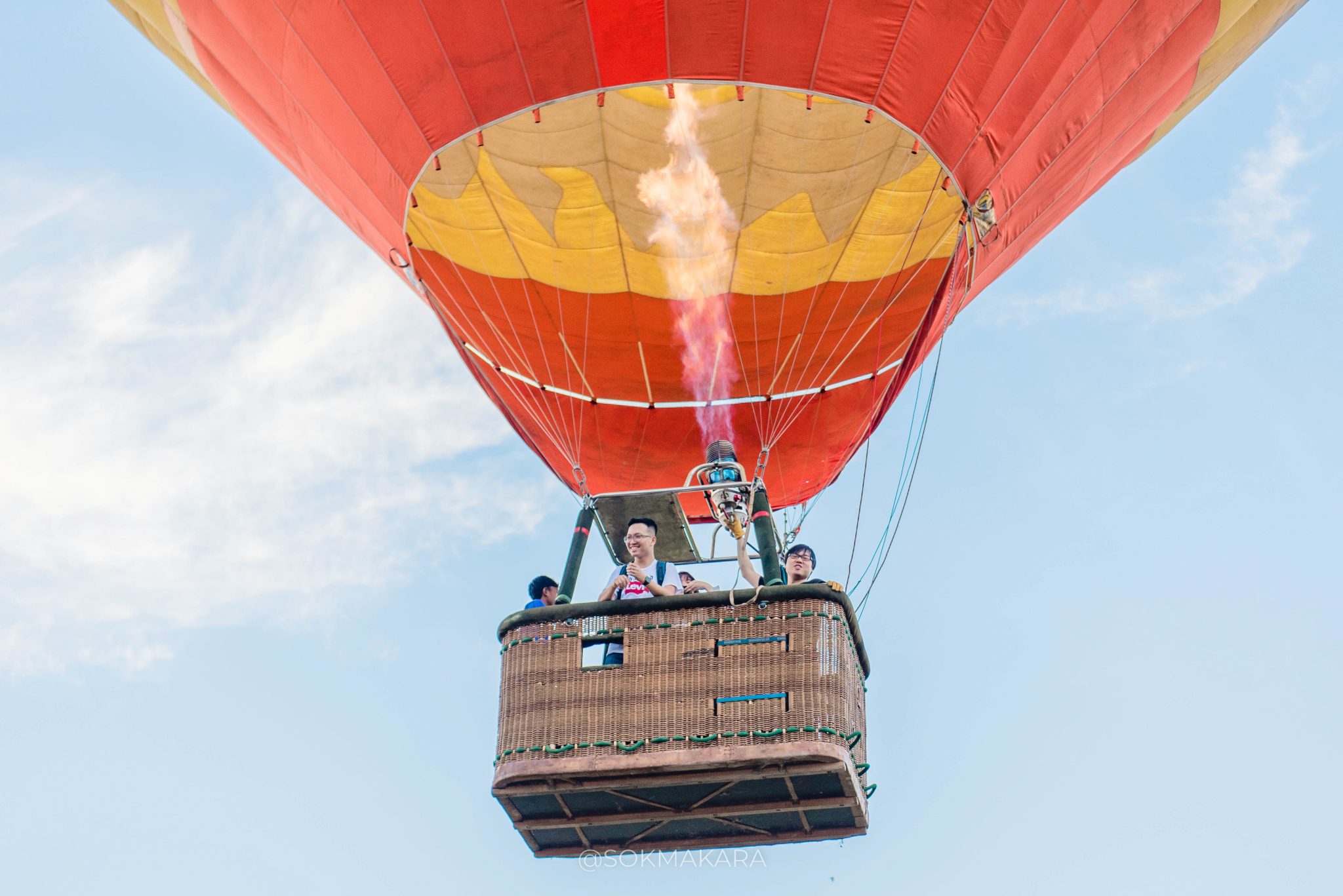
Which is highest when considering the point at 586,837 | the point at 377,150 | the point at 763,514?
the point at 377,150

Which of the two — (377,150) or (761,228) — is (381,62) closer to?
(377,150)

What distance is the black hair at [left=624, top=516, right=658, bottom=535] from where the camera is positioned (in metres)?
6.88

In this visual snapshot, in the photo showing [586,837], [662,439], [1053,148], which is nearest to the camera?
[586,837]

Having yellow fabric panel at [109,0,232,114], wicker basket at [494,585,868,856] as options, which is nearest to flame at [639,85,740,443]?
wicker basket at [494,585,868,856]

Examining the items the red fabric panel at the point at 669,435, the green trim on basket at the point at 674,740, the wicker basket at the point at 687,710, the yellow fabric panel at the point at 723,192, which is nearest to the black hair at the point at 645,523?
the wicker basket at the point at 687,710

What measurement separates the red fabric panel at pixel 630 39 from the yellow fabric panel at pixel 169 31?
214cm

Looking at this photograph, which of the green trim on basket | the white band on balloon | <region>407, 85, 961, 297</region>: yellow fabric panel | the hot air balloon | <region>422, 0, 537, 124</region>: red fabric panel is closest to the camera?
the green trim on basket

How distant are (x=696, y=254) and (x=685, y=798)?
9.08ft

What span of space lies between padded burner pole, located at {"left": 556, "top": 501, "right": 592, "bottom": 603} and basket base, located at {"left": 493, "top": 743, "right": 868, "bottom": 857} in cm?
63

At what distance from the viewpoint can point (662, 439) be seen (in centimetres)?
935

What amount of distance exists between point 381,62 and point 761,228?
1.97 meters

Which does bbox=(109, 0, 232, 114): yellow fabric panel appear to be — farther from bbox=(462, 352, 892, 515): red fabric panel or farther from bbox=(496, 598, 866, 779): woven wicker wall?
bbox=(496, 598, 866, 779): woven wicker wall

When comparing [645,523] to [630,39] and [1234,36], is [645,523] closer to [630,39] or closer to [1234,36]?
[630,39]

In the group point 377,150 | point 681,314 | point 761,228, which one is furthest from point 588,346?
point 377,150
